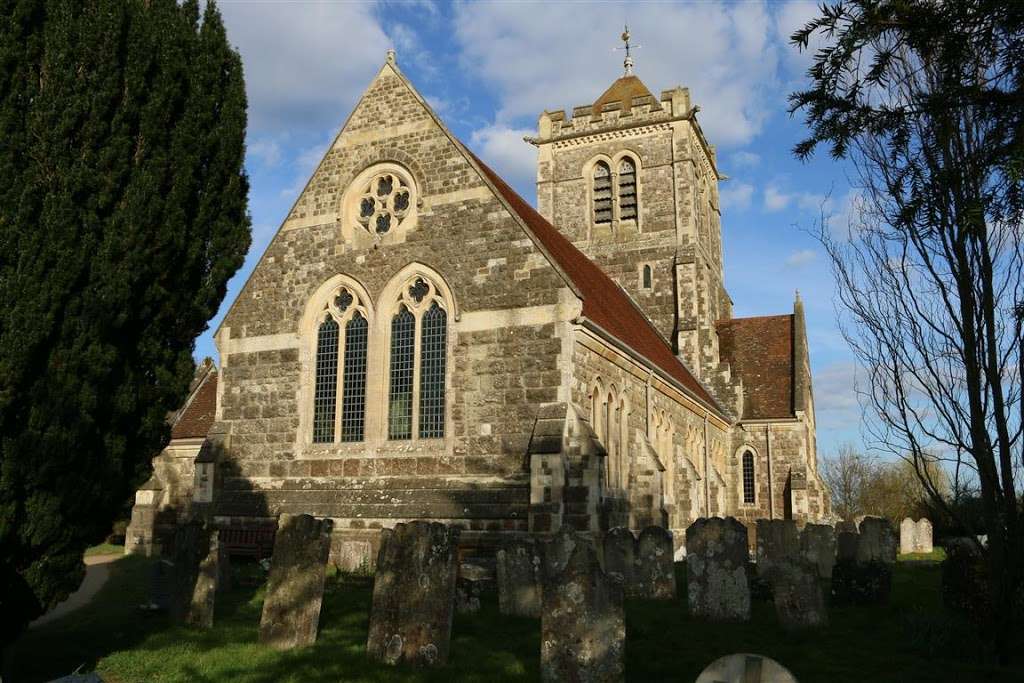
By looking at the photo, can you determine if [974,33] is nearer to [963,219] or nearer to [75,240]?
[963,219]

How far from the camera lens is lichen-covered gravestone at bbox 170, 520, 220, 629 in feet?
38.5

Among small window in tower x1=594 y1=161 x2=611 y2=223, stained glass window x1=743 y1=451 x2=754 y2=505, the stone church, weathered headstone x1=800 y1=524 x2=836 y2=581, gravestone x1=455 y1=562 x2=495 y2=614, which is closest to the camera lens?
gravestone x1=455 y1=562 x2=495 y2=614

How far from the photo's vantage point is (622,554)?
14.2m

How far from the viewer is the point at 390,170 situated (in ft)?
61.5

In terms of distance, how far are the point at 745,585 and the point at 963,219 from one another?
6407 mm

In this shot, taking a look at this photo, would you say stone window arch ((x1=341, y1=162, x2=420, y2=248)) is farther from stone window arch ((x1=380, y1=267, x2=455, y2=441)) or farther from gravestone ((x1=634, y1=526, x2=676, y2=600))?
gravestone ((x1=634, y1=526, x2=676, y2=600))

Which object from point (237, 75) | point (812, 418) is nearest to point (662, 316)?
point (812, 418)

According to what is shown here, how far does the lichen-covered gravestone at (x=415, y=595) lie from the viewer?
364 inches

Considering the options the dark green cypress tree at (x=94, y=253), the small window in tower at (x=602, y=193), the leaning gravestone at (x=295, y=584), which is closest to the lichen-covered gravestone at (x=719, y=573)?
the leaning gravestone at (x=295, y=584)

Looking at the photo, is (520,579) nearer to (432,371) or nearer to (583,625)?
(583,625)

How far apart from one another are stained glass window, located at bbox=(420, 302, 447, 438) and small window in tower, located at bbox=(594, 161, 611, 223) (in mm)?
17214

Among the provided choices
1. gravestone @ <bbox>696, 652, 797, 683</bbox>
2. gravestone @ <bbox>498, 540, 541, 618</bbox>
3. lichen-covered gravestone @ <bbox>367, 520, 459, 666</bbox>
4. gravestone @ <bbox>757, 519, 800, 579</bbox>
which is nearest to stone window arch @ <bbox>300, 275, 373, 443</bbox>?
gravestone @ <bbox>498, 540, 541, 618</bbox>

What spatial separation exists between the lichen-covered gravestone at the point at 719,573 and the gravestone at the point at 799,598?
0.57 meters

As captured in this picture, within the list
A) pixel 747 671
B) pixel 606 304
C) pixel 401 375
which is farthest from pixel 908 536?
pixel 747 671
